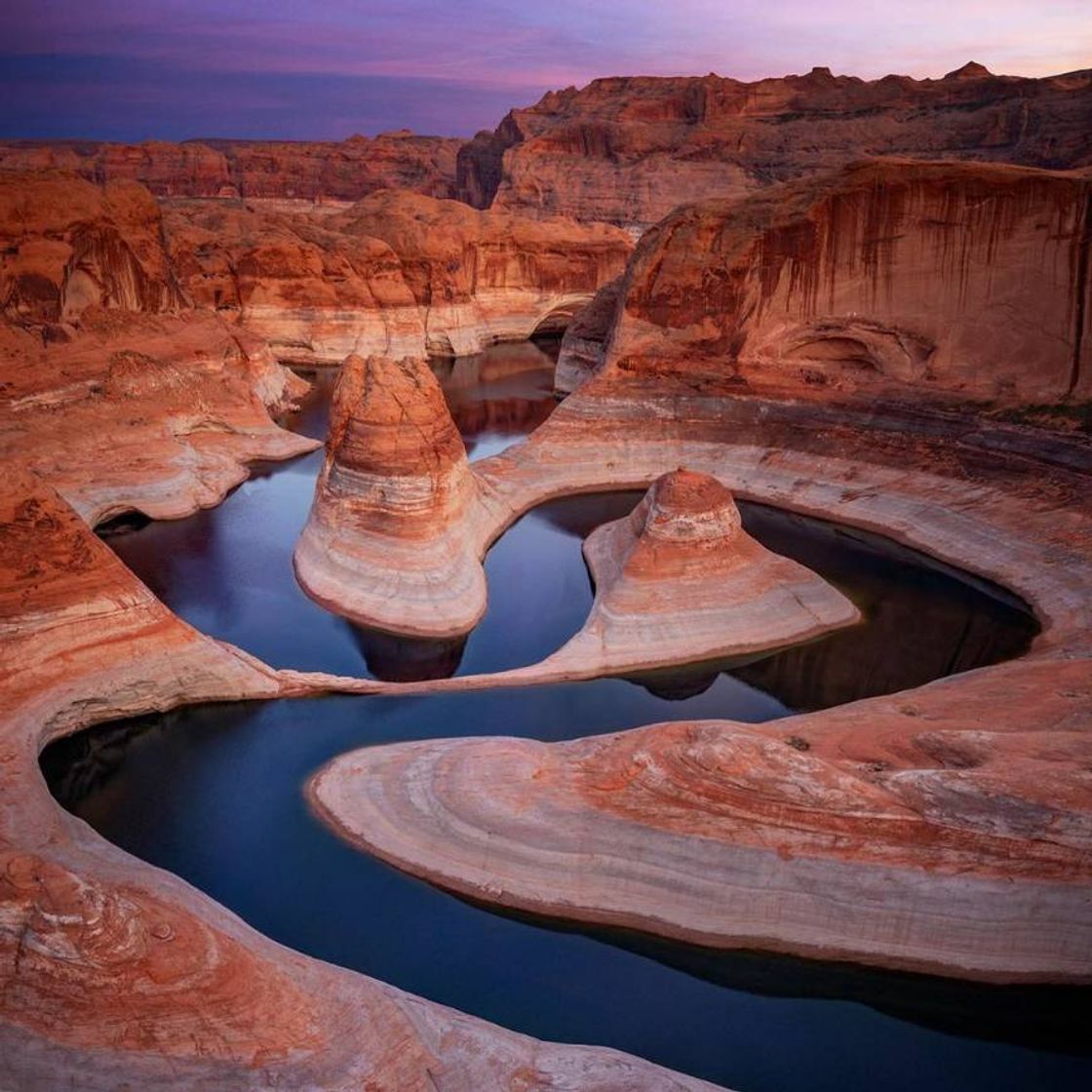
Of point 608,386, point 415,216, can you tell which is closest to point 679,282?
point 608,386

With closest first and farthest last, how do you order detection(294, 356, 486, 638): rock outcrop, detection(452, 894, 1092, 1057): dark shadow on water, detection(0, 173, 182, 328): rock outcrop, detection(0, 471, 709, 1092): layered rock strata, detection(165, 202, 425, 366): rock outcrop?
detection(0, 471, 709, 1092): layered rock strata
detection(452, 894, 1092, 1057): dark shadow on water
detection(294, 356, 486, 638): rock outcrop
detection(0, 173, 182, 328): rock outcrop
detection(165, 202, 425, 366): rock outcrop

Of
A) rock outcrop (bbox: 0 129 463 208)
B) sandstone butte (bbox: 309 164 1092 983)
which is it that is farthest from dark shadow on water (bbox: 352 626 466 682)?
rock outcrop (bbox: 0 129 463 208)

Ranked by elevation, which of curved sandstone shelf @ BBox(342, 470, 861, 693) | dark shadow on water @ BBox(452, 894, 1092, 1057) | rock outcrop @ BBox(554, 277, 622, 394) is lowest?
dark shadow on water @ BBox(452, 894, 1092, 1057)

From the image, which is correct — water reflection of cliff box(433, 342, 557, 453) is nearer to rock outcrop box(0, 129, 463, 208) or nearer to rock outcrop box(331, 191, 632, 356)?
rock outcrop box(331, 191, 632, 356)

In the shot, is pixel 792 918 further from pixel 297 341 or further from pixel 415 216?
pixel 415 216

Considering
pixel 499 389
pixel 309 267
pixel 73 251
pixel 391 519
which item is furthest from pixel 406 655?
pixel 309 267
